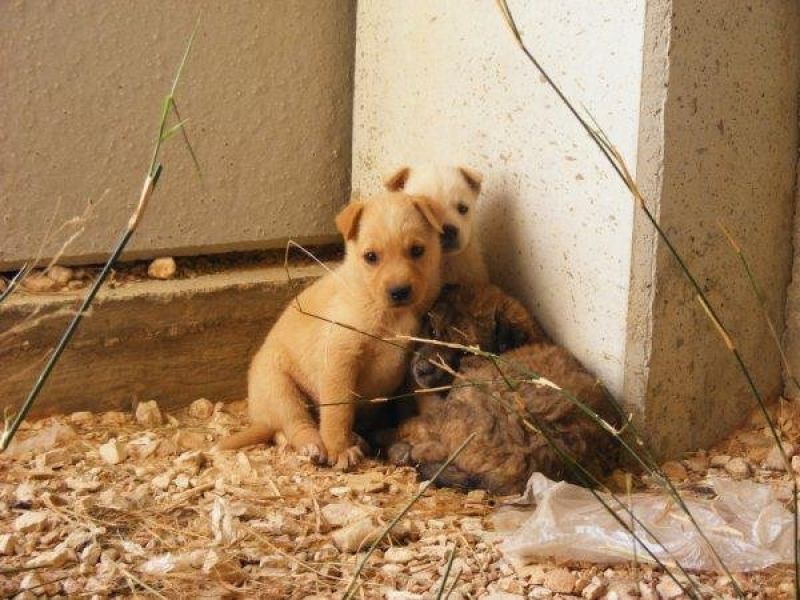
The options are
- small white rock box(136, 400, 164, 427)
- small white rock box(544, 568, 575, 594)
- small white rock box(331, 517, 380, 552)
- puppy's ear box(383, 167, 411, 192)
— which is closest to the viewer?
small white rock box(544, 568, 575, 594)

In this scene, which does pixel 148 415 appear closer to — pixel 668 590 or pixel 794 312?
pixel 668 590

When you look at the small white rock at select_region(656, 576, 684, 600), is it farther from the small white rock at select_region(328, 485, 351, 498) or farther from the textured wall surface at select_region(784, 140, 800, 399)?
the textured wall surface at select_region(784, 140, 800, 399)

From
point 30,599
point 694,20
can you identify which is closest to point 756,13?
point 694,20

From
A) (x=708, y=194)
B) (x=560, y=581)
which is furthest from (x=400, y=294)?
(x=560, y=581)

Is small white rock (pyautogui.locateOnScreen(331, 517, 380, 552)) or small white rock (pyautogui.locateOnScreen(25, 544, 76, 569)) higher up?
small white rock (pyautogui.locateOnScreen(25, 544, 76, 569))

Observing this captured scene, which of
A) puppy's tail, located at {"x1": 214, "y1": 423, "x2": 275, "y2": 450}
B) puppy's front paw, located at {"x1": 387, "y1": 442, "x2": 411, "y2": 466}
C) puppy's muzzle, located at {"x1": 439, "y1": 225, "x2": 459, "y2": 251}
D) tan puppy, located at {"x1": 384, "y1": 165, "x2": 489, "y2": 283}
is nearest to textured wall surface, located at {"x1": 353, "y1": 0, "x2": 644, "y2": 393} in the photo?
tan puppy, located at {"x1": 384, "y1": 165, "x2": 489, "y2": 283}

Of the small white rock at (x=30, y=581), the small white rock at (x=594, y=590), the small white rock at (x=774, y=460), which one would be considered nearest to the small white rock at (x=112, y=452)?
the small white rock at (x=30, y=581)

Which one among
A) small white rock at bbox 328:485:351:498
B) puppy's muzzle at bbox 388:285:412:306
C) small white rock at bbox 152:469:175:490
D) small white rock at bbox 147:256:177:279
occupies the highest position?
puppy's muzzle at bbox 388:285:412:306

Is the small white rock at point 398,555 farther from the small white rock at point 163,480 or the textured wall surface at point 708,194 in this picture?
the textured wall surface at point 708,194
